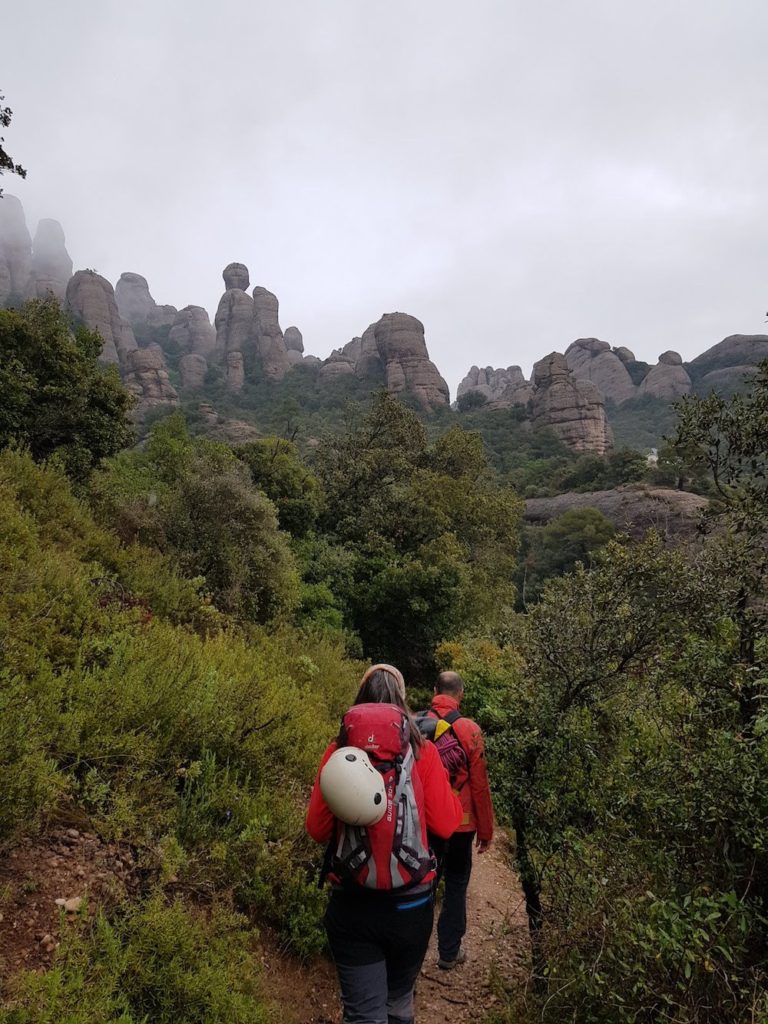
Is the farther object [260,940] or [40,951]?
[260,940]

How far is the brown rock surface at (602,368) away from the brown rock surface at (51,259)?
3328 inches

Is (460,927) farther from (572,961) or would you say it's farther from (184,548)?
(184,548)

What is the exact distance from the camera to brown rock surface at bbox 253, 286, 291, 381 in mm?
80875

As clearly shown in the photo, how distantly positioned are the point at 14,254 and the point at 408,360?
2878 inches

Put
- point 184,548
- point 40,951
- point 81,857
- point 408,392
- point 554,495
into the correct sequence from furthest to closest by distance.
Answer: point 408,392, point 554,495, point 184,548, point 81,857, point 40,951

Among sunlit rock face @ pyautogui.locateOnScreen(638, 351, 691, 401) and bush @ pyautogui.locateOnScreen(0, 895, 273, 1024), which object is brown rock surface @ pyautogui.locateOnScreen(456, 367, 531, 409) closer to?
sunlit rock face @ pyautogui.locateOnScreen(638, 351, 691, 401)

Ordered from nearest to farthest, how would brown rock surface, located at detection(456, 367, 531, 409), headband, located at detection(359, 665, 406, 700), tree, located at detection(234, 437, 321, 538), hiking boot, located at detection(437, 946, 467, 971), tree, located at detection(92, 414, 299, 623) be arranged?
headband, located at detection(359, 665, 406, 700) < hiking boot, located at detection(437, 946, 467, 971) < tree, located at detection(92, 414, 299, 623) < tree, located at detection(234, 437, 321, 538) < brown rock surface, located at detection(456, 367, 531, 409)

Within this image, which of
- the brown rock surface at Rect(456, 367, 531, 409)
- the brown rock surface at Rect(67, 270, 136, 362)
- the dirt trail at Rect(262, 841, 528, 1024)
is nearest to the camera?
the dirt trail at Rect(262, 841, 528, 1024)

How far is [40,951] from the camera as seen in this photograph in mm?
2355

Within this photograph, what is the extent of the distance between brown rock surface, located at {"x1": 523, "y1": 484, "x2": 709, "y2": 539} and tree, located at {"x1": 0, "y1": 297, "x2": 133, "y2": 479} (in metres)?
24.8

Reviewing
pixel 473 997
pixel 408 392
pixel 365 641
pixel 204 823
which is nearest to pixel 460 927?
pixel 473 997

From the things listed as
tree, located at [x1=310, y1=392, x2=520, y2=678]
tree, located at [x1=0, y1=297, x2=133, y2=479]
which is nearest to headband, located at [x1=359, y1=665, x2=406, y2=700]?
tree, located at [x1=0, y1=297, x2=133, y2=479]

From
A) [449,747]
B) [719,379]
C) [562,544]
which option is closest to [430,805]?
[449,747]

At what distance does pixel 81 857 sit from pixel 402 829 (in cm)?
197
